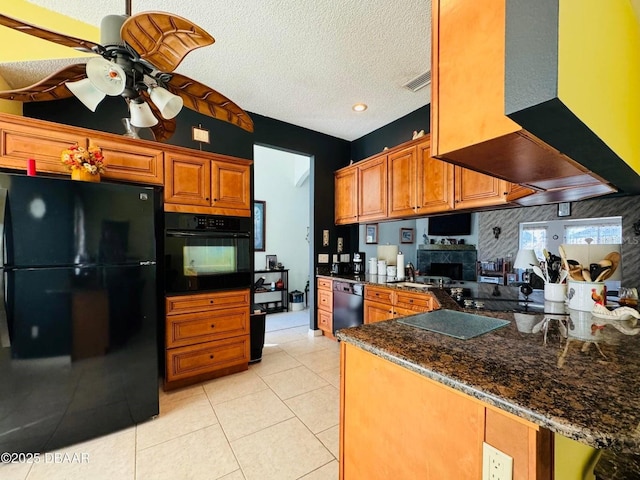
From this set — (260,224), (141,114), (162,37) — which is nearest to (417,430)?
(162,37)

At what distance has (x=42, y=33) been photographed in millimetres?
1144

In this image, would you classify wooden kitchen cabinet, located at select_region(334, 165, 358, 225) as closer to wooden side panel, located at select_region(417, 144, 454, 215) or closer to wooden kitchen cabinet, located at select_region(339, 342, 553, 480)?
wooden side panel, located at select_region(417, 144, 454, 215)

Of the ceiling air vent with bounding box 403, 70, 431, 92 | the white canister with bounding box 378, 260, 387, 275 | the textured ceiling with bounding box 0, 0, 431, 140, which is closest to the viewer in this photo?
the textured ceiling with bounding box 0, 0, 431, 140

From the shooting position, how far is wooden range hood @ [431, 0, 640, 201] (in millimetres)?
569

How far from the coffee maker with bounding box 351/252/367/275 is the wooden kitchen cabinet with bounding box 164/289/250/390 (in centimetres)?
182

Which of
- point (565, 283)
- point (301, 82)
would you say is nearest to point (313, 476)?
point (565, 283)

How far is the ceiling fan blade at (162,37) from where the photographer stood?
1021 mm

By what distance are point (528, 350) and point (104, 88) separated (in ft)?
6.85

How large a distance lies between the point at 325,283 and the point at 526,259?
2321 mm

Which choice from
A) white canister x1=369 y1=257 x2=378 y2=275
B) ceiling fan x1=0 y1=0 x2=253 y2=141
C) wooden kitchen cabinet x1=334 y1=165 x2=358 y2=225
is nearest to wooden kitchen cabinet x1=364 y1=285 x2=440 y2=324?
white canister x1=369 y1=257 x2=378 y2=275

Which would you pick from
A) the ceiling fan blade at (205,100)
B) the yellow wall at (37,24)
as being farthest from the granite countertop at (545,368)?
the yellow wall at (37,24)

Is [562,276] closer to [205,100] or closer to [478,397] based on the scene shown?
[478,397]

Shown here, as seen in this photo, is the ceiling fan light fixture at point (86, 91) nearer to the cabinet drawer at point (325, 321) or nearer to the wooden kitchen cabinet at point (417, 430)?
the wooden kitchen cabinet at point (417, 430)

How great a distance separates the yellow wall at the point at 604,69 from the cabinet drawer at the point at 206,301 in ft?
8.96
